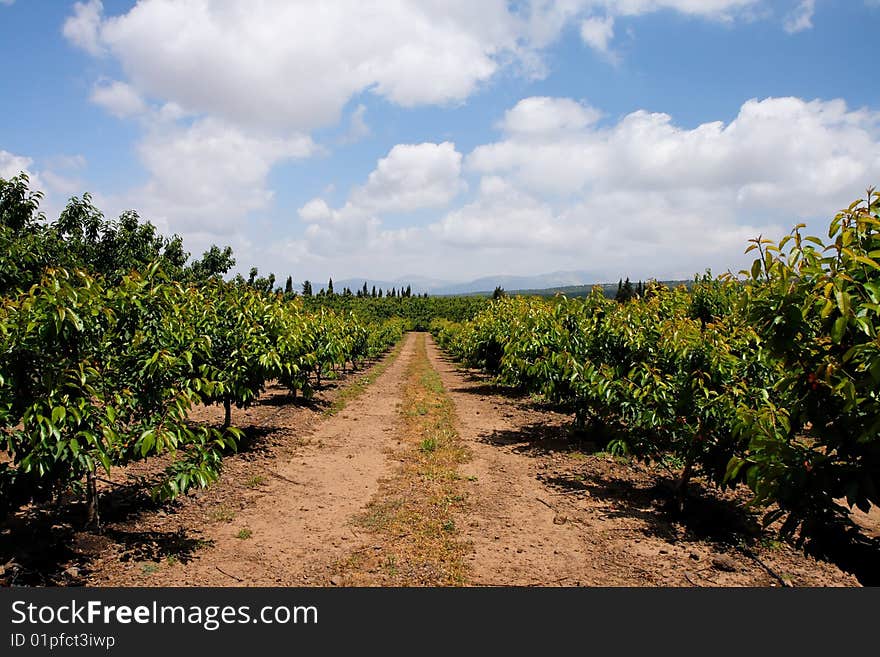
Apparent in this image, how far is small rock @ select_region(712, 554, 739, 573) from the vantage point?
232 inches

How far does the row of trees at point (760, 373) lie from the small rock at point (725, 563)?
3.24 feet

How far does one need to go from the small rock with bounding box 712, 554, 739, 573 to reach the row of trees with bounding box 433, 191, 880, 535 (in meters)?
0.99

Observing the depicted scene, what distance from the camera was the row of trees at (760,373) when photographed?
9.50 ft

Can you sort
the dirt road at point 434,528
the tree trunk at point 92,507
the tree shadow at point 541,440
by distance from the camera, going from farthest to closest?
the tree shadow at point 541,440 < the tree trunk at point 92,507 < the dirt road at point 434,528

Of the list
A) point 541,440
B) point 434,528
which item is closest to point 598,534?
point 434,528

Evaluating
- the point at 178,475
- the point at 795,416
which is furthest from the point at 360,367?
the point at 795,416

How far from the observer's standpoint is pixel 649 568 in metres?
5.93

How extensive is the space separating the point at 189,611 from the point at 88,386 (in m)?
2.38

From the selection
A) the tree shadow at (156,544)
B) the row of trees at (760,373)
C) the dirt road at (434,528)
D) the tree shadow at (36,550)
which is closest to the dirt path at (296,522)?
the dirt road at (434,528)

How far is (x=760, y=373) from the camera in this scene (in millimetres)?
6898

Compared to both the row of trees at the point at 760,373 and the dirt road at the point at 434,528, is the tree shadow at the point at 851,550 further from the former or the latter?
the dirt road at the point at 434,528

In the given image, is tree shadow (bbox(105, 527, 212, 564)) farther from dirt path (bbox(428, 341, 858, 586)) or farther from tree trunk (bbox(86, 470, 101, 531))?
dirt path (bbox(428, 341, 858, 586))

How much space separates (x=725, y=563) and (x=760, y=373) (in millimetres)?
2614

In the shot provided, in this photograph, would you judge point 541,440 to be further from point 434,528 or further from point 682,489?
point 434,528
